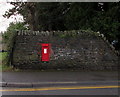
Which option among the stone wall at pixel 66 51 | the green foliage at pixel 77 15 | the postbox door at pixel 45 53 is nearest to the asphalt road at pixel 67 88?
the stone wall at pixel 66 51

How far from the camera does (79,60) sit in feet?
36.9

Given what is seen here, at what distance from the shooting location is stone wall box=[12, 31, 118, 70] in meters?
10.9

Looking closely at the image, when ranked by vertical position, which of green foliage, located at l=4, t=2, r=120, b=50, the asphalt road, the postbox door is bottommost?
the asphalt road

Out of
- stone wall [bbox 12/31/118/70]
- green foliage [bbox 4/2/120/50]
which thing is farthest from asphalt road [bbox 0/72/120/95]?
green foliage [bbox 4/2/120/50]

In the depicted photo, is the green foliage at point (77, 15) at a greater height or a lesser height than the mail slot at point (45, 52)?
greater

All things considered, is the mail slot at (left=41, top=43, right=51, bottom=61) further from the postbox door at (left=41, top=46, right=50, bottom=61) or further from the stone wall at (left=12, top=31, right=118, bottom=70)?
the stone wall at (left=12, top=31, right=118, bottom=70)

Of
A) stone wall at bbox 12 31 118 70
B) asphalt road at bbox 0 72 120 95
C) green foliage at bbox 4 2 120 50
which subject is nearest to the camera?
asphalt road at bbox 0 72 120 95

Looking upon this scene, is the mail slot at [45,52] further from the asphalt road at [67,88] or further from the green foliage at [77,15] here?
the green foliage at [77,15]

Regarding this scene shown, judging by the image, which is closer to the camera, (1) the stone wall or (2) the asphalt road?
(2) the asphalt road

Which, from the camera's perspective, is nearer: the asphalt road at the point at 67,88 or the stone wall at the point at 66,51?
the asphalt road at the point at 67,88

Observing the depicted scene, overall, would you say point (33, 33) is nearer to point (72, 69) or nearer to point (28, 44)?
point (28, 44)

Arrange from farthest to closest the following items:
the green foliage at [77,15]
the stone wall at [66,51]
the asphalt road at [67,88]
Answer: the green foliage at [77,15], the stone wall at [66,51], the asphalt road at [67,88]

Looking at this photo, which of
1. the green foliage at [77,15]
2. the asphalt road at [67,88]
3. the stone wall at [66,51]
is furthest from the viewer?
the green foliage at [77,15]

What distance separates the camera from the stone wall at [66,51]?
35.7ft
